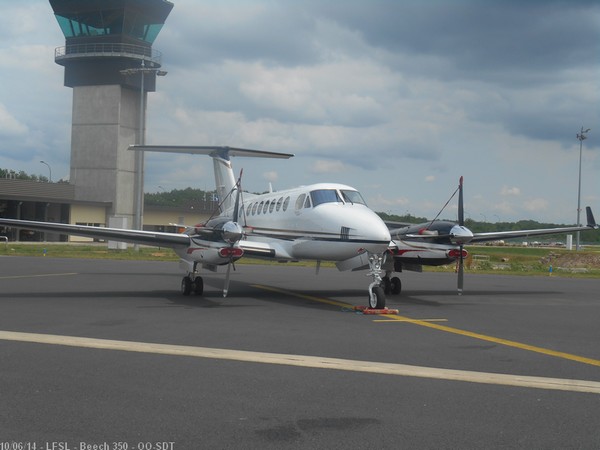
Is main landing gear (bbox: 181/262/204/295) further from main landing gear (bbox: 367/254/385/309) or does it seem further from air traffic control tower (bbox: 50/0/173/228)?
air traffic control tower (bbox: 50/0/173/228)

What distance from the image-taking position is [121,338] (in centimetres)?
940

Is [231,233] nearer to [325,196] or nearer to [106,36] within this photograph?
[325,196]

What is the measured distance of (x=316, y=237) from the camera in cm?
1538

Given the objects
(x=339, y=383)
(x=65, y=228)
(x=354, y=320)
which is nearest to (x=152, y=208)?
(x=65, y=228)

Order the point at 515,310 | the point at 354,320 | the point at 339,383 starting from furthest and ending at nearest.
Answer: the point at 515,310, the point at 354,320, the point at 339,383

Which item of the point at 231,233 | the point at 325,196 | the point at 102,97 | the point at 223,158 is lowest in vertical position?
the point at 231,233

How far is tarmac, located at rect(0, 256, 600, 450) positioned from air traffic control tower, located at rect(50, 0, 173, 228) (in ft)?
170

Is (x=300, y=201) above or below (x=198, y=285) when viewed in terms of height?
above

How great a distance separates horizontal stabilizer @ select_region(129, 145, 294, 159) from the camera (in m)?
22.8

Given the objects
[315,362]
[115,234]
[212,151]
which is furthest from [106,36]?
[315,362]

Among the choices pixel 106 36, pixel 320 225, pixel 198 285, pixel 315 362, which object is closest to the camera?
pixel 315 362

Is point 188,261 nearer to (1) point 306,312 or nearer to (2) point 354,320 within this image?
(1) point 306,312

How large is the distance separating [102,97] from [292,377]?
6179cm

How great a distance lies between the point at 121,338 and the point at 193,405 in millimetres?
4125
